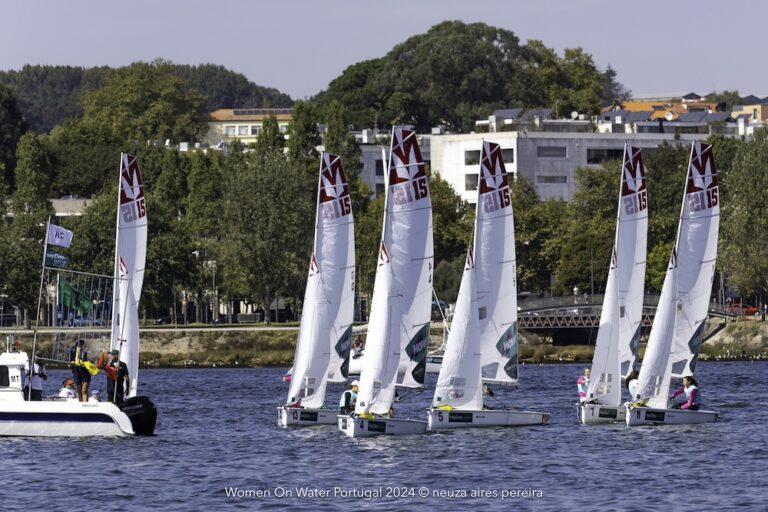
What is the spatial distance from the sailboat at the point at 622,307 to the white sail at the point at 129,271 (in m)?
15.8

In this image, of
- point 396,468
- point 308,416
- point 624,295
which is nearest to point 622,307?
point 624,295

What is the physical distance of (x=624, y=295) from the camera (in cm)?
6356

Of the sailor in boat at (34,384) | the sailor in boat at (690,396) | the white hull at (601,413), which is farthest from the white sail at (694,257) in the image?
the sailor in boat at (34,384)

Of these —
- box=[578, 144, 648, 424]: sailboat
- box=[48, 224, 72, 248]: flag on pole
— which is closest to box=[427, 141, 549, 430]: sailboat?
A: box=[578, 144, 648, 424]: sailboat

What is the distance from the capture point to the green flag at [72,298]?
5834cm

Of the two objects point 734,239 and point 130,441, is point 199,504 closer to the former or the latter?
point 130,441

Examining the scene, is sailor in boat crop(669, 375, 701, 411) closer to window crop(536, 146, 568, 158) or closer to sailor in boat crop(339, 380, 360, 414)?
sailor in boat crop(339, 380, 360, 414)

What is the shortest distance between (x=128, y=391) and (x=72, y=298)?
3.56 metres

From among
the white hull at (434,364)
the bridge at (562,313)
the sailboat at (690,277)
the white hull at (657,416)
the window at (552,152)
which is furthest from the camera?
the window at (552,152)

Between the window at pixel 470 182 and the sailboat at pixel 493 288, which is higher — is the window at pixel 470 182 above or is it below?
above

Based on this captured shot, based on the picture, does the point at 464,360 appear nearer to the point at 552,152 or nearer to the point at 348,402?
the point at 348,402

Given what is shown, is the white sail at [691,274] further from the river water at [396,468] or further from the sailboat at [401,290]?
the sailboat at [401,290]

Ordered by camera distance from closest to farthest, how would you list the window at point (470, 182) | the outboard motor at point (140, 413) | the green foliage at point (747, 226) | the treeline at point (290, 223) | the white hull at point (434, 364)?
the outboard motor at point (140, 413)
the white hull at point (434, 364)
the green foliage at point (747, 226)
the treeline at point (290, 223)
the window at point (470, 182)

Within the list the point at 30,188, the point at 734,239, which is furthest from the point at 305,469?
the point at 30,188
